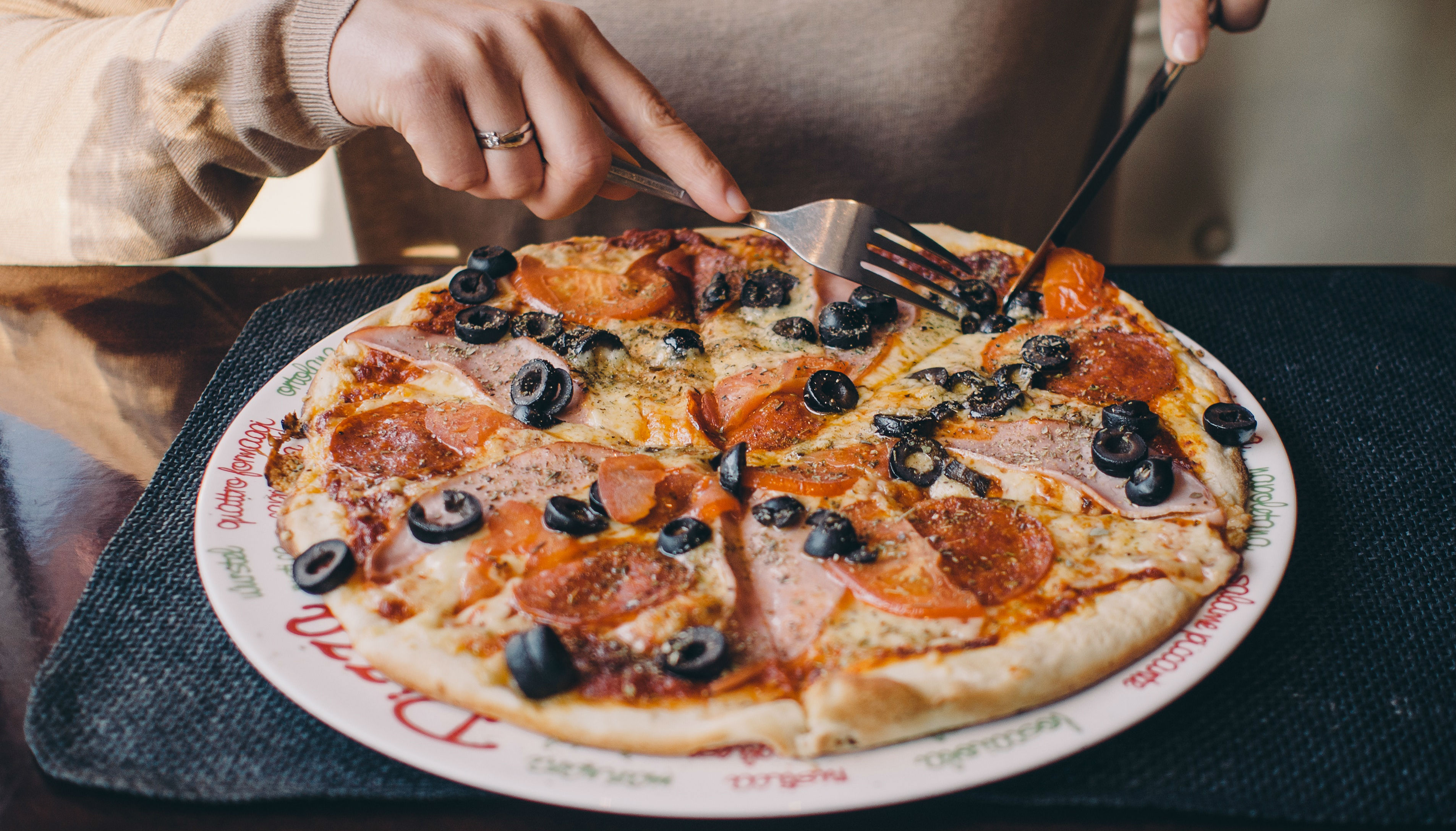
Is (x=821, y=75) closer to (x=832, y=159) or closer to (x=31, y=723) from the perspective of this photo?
(x=832, y=159)

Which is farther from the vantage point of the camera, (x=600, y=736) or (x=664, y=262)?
(x=664, y=262)

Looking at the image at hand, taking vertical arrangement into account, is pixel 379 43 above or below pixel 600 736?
above

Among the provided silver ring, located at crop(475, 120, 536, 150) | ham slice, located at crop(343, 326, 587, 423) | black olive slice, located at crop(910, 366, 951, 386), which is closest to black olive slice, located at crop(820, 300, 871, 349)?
black olive slice, located at crop(910, 366, 951, 386)

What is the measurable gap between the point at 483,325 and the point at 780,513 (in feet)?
3.38

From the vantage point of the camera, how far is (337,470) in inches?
78.5

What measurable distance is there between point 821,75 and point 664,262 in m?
1.18

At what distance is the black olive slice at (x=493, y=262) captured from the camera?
2.61 m

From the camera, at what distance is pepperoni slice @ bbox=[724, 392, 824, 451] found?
214 cm

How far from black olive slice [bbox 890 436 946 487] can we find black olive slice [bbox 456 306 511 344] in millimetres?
1065

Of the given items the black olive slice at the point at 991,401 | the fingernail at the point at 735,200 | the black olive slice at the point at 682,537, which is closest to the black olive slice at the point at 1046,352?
the black olive slice at the point at 991,401

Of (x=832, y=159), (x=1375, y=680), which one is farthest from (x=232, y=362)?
(x=1375, y=680)

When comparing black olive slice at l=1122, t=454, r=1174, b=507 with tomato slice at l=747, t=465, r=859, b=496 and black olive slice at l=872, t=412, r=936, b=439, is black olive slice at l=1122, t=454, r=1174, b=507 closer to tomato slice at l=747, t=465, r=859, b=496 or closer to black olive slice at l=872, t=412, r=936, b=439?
black olive slice at l=872, t=412, r=936, b=439

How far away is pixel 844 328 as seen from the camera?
2.37 meters

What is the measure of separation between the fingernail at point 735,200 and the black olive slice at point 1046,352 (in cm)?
80
